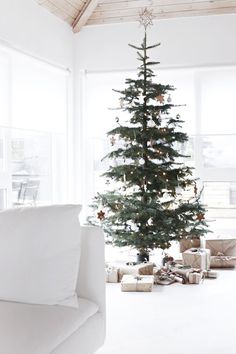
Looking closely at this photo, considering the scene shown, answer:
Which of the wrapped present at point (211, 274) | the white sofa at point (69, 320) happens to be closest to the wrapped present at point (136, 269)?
the wrapped present at point (211, 274)

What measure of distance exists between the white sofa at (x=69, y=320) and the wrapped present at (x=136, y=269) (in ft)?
6.63

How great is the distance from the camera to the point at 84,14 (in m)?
5.81

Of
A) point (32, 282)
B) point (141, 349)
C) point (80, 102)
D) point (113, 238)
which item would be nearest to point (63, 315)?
point (32, 282)

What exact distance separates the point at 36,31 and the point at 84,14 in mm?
818

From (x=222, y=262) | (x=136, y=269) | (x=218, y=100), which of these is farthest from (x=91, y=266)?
(x=218, y=100)

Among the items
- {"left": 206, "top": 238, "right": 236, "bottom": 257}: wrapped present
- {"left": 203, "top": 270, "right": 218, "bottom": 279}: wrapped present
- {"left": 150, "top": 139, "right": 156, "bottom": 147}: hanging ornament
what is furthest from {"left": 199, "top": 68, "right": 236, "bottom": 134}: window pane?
{"left": 203, "top": 270, "right": 218, "bottom": 279}: wrapped present

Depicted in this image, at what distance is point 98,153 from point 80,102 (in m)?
0.66

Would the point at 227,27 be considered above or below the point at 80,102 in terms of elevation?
above

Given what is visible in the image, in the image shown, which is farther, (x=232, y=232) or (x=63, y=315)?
(x=232, y=232)

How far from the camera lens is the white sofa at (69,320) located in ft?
6.40

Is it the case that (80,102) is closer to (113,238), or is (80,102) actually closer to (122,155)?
(122,155)

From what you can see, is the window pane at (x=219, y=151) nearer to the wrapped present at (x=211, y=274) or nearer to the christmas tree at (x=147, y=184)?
the christmas tree at (x=147, y=184)

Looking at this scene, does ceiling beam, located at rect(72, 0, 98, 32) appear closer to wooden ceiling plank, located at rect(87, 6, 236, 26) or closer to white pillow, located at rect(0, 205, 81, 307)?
wooden ceiling plank, located at rect(87, 6, 236, 26)

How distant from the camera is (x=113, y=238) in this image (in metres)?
4.95
